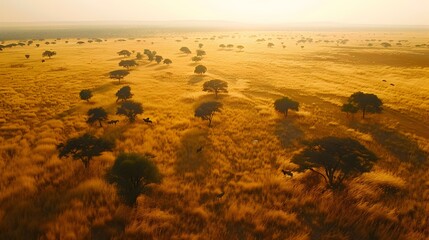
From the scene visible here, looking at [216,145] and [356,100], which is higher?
[356,100]

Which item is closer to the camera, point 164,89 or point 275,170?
point 275,170

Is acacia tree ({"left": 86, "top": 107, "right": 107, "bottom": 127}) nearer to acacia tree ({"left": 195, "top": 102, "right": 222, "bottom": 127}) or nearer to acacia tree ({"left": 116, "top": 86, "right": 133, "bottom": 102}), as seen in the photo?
acacia tree ({"left": 116, "top": 86, "right": 133, "bottom": 102})

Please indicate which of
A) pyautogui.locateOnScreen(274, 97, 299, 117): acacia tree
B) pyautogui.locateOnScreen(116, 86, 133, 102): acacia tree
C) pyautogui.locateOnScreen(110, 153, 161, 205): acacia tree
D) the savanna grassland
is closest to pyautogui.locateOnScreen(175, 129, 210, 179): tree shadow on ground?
the savanna grassland

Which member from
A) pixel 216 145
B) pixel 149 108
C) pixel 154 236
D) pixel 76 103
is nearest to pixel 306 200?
pixel 154 236

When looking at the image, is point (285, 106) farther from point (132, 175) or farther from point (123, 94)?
point (132, 175)

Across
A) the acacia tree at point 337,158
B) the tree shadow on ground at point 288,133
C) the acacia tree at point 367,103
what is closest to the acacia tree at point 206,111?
the tree shadow on ground at point 288,133

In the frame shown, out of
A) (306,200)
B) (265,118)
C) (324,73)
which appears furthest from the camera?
(324,73)

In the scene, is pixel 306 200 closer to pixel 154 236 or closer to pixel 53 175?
pixel 154 236

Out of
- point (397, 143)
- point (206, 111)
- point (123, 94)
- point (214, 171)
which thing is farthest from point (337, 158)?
point (123, 94)
